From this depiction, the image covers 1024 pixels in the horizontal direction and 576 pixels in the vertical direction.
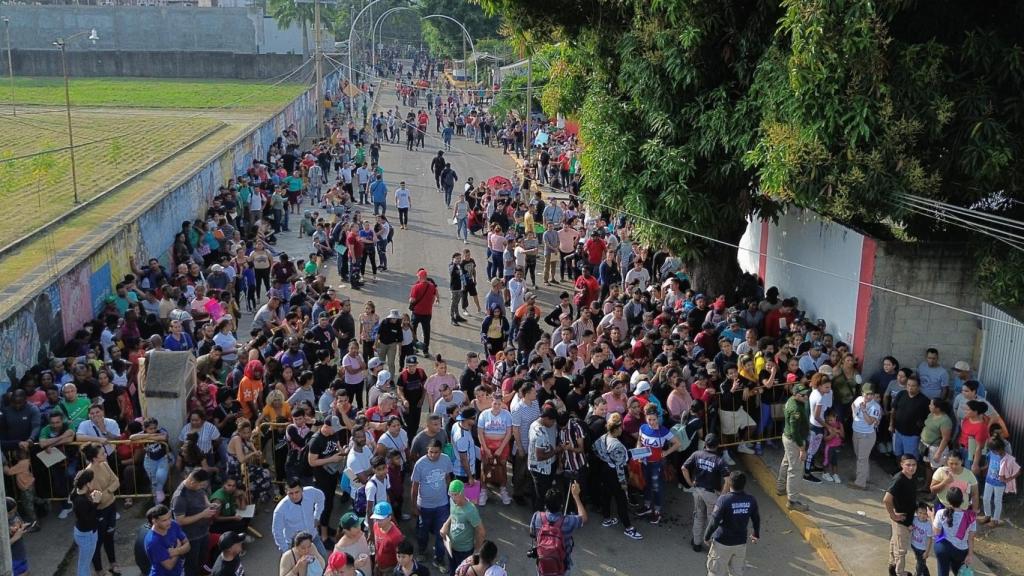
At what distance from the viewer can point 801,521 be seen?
1136 centimetres

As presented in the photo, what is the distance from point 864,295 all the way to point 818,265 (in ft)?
6.55

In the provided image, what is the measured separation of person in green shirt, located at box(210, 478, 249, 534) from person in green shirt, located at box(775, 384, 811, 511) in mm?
5951

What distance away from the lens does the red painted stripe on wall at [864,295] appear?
13766 mm

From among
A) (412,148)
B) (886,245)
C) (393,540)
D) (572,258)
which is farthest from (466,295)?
(412,148)

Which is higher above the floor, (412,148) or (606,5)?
(606,5)

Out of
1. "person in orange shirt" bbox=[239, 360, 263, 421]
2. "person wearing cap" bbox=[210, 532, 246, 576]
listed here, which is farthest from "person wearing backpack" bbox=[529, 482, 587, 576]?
"person in orange shirt" bbox=[239, 360, 263, 421]

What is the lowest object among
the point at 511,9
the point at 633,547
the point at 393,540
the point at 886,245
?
the point at 633,547

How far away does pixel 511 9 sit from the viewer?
16453mm

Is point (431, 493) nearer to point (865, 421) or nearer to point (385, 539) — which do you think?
point (385, 539)

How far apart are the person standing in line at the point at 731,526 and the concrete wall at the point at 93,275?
912 centimetres

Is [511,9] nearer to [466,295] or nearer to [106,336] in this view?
[466,295]

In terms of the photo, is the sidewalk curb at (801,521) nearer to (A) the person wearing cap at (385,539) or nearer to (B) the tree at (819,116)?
(B) the tree at (819,116)

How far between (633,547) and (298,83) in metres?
64.6

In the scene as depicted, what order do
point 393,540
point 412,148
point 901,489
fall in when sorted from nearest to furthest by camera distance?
point 393,540
point 901,489
point 412,148
